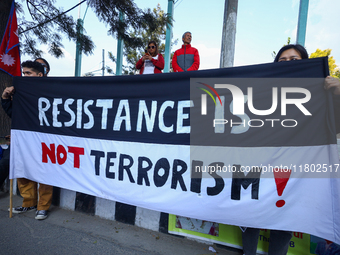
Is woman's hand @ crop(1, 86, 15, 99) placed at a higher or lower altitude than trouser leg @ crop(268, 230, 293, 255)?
higher

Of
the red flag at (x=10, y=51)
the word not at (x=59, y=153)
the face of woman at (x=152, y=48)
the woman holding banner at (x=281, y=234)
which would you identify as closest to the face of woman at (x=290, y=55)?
the woman holding banner at (x=281, y=234)

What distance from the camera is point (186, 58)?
3.92 metres

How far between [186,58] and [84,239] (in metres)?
3.31

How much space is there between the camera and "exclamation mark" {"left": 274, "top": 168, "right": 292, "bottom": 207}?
172cm

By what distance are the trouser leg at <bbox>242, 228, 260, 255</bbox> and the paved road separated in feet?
0.85

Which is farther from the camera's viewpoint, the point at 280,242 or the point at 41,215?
the point at 41,215

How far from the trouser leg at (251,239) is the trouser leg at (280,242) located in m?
0.13

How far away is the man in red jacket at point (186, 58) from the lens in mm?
3895

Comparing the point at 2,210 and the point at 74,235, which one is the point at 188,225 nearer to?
the point at 74,235

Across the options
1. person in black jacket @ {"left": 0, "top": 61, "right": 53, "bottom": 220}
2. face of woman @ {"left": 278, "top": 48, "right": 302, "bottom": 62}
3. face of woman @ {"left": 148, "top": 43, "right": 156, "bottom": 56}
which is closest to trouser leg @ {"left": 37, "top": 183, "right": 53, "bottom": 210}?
person in black jacket @ {"left": 0, "top": 61, "right": 53, "bottom": 220}

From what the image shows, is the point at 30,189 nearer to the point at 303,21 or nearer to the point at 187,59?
the point at 187,59

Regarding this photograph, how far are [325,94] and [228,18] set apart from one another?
3.79 metres

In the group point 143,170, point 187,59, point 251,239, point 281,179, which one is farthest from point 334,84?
point 187,59

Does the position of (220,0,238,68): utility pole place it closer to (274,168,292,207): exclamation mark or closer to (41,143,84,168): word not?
(274,168,292,207): exclamation mark
